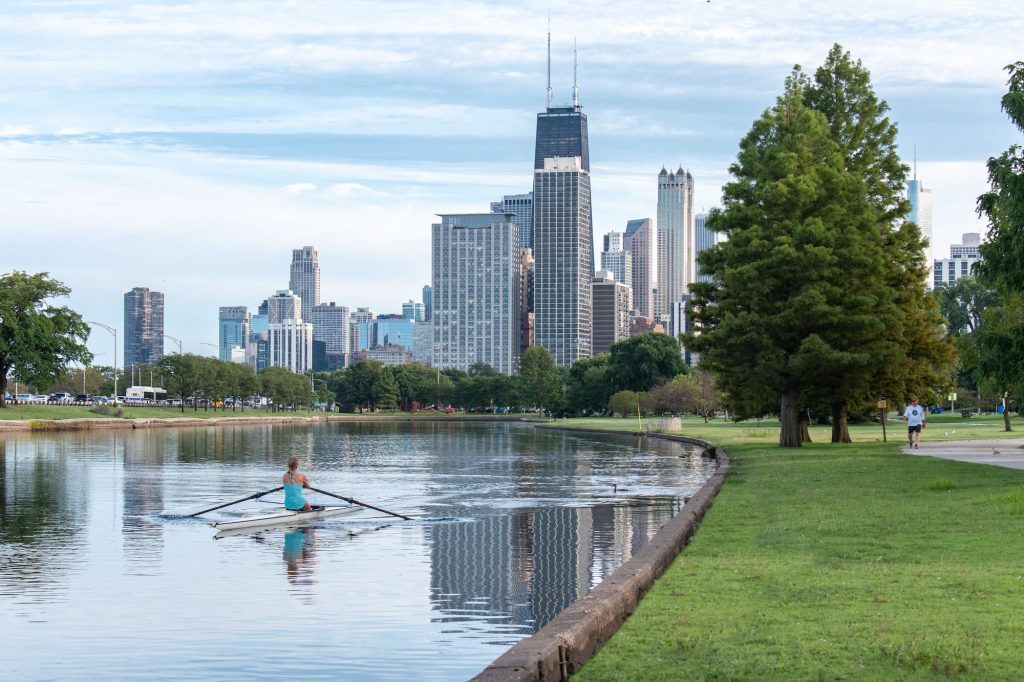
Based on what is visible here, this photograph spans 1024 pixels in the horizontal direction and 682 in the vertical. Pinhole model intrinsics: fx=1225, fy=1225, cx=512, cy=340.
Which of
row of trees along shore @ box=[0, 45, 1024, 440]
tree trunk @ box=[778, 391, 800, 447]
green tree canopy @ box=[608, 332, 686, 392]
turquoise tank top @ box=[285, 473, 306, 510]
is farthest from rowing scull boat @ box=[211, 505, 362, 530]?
green tree canopy @ box=[608, 332, 686, 392]

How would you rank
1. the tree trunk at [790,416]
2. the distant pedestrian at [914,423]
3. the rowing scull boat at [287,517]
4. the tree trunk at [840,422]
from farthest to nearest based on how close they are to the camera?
the tree trunk at [840,422] → the tree trunk at [790,416] → the distant pedestrian at [914,423] → the rowing scull boat at [287,517]

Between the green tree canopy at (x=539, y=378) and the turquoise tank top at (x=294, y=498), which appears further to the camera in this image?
the green tree canopy at (x=539, y=378)

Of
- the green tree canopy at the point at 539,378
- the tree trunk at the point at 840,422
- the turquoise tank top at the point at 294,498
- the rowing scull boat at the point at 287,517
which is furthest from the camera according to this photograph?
the green tree canopy at the point at 539,378

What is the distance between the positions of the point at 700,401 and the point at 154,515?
9584 centimetres

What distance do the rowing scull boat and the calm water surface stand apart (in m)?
0.35

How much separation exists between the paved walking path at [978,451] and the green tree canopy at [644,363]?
107581 mm

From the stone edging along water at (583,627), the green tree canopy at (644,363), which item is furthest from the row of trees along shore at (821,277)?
the green tree canopy at (644,363)

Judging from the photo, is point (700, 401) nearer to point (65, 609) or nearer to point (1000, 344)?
point (1000, 344)

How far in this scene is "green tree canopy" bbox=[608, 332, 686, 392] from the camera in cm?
16138

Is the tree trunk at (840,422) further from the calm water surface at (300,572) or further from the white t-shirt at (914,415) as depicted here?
the calm water surface at (300,572)

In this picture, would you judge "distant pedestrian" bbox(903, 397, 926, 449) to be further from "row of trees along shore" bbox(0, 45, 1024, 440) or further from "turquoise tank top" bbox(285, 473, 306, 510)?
"turquoise tank top" bbox(285, 473, 306, 510)

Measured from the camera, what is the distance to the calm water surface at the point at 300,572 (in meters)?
13.2

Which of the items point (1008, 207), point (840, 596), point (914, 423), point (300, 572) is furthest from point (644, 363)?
point (840, 596)

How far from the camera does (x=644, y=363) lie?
16075 centimetres
